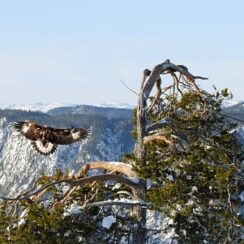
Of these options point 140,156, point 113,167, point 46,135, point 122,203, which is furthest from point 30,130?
point 122,203

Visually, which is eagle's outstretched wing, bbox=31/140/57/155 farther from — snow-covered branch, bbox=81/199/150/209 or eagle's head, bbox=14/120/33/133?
snow-covered branch, bbox=81/199/150/209

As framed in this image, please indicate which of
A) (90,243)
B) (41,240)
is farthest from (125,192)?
(41,240)

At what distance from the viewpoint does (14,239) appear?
14.8 m

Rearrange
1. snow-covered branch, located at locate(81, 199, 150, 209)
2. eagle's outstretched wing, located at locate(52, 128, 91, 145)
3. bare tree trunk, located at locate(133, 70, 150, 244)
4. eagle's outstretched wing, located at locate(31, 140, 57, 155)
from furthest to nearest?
eagle's outstretched wing, located at locate(31, 140, 57, 155), bare tree trunk, located at locate(133, 70, 150, 244), eagle's outstretched wing, located at locate(52, 128, 91, 145), snow-covered branch, located at locate(81, 199, 150, 209)

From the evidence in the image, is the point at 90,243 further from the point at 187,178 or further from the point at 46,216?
the point at 187,178

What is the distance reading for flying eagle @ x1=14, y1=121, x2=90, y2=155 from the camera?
15680 mm

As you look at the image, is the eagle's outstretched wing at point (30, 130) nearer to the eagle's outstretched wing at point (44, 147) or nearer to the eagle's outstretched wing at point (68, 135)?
the eagle's outstretched wing at point (44, 147)

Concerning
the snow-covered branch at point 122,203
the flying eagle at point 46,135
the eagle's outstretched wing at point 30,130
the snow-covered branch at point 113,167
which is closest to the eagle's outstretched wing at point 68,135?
the flying eagle at point 46,135

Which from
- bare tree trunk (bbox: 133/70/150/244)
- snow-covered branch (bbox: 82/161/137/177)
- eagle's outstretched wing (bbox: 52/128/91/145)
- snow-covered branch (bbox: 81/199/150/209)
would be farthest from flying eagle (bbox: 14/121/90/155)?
snow-covered branch (bbox: 81/199/150/209)

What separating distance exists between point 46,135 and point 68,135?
1.95 feet

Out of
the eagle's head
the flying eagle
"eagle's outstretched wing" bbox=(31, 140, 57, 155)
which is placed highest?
the eagle's head

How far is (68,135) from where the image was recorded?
51.7ft

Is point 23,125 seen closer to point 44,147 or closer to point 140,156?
point 44,147

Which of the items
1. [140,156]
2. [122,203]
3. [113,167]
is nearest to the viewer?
[122,203]
